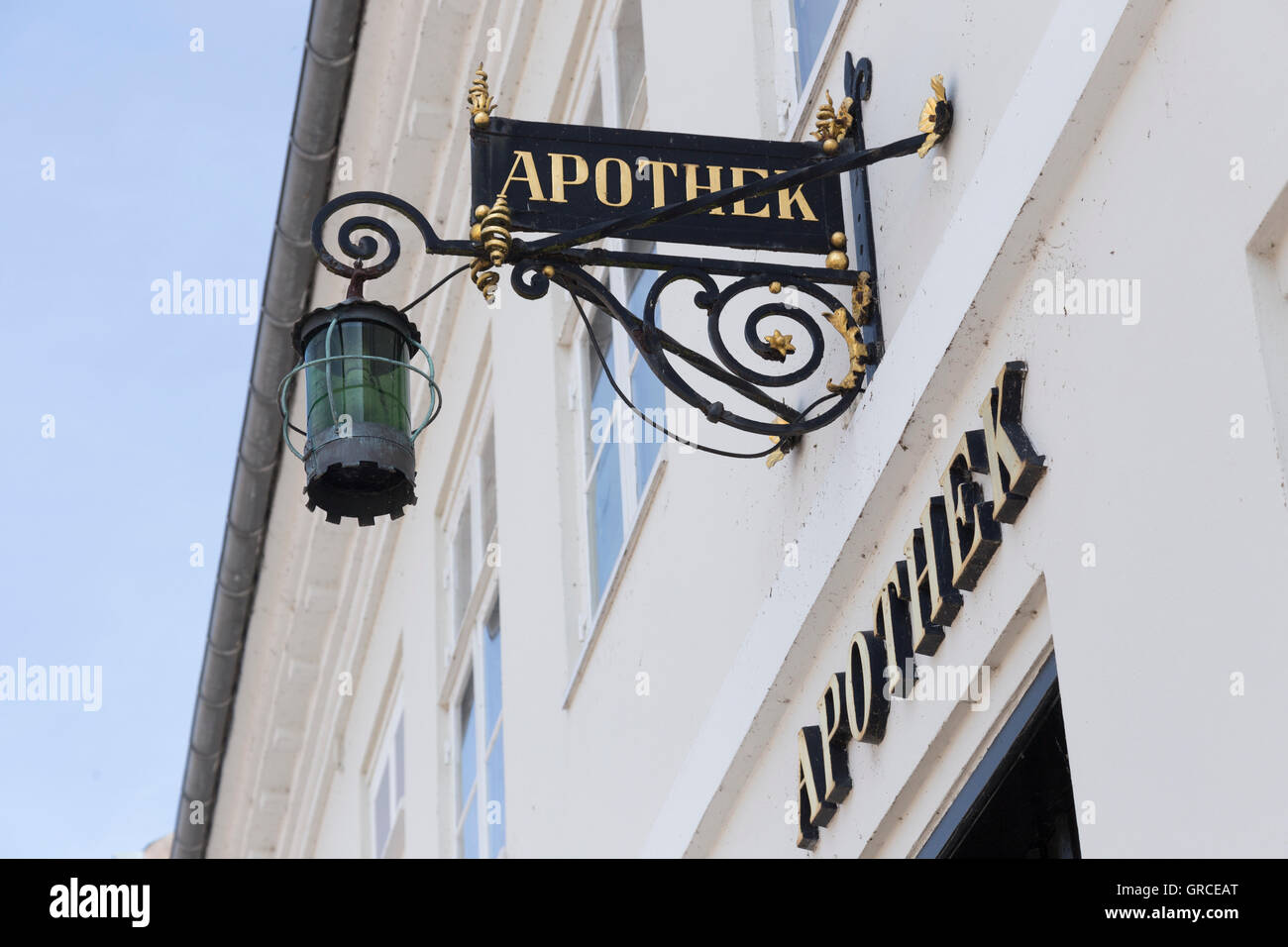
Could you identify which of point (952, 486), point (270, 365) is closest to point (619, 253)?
point (952, 486)

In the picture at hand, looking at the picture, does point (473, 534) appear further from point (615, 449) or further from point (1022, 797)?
point (1022, 797)

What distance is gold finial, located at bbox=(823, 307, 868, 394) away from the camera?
5.17 m

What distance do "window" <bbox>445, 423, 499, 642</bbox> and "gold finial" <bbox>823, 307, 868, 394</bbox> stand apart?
4716mm

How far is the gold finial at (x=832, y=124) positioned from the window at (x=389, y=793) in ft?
23.3

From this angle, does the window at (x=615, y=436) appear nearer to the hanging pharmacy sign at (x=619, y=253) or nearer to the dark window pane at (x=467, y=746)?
the hanging pharmacy sign at (x=619, y=253)

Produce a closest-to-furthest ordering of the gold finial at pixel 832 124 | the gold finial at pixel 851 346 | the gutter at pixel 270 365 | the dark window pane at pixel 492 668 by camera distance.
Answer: the gold finial at pixel 851 346 → the gold finial at pixel 832 124 → the dark window pane at pixel 492 668 → the gutter at pixel 270 365

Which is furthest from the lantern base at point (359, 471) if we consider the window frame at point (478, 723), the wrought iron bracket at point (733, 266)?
the window frame at point (478, 723)

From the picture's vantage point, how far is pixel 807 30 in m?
6.18

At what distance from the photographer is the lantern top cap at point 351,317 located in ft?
16.4

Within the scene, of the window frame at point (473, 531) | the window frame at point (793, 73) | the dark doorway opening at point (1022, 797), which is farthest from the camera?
the window frame at point (473, 531)

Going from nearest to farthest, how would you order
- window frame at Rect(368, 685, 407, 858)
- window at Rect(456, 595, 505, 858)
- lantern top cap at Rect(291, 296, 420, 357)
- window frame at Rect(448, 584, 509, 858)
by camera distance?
lantern top cap at Rect(291, 296, 420, 357)
window at Rect(456, 595, 505, 858)
window frame at Rect(448, 584, 509, 858)
window frame at Rect(368, 685, 407, 858)

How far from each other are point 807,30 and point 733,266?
4.52ft

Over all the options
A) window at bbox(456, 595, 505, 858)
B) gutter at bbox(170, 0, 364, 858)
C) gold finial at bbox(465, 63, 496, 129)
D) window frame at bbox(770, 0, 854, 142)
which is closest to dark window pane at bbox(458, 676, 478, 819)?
window at bbox(456, 595, 505, 858)

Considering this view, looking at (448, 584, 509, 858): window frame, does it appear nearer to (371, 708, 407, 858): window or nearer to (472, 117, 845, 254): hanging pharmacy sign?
(371, 708, 407, 858): window
